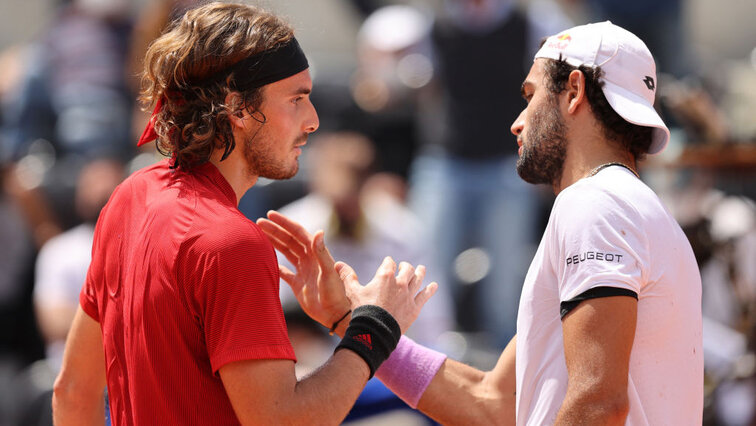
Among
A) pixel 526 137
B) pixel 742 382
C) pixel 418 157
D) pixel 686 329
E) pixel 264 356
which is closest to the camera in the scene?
pixel 264 356

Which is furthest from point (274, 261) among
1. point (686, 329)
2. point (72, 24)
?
point (72, 24)

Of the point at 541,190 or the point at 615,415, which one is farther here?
the point at 541,190

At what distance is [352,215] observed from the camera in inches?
266

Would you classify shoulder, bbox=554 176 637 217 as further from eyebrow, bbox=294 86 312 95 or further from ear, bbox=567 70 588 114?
eyebrow, bbox=294 86 312 95

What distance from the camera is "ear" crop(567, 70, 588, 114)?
266 cm

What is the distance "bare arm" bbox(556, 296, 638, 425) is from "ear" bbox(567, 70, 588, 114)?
0.63 m

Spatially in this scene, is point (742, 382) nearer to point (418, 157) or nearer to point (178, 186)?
point (418, 157)

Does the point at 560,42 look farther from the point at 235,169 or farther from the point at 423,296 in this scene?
the point at 235,169

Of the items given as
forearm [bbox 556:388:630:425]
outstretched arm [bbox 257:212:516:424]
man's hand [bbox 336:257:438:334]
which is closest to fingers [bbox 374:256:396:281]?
man's hand [bbox 336:257:438:334]

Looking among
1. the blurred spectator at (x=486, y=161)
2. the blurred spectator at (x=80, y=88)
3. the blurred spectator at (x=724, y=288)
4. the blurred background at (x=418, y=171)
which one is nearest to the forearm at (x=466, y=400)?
the blurred background at (x=418, y=171)

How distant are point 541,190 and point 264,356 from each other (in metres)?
5.37

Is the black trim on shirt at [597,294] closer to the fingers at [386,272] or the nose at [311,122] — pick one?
the fingers at [386,272]

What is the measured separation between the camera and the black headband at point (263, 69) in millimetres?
2566

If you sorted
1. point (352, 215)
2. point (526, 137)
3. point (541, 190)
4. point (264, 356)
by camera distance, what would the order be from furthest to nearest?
point (541, 190)
point (352, 215)
point (526, 137)
point (264, 356)
